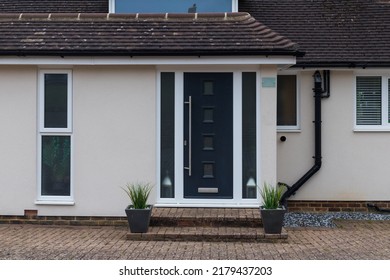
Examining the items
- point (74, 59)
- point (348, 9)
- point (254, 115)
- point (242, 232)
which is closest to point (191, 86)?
point (254, 115)

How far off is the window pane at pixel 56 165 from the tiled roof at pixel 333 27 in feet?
17.4

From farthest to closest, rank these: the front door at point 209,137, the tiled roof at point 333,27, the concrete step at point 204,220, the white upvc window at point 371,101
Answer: the white upvc window at point 371,101, the tiled roof at point 333,27, the front door at point 209,137, the concrete step at point 204,220

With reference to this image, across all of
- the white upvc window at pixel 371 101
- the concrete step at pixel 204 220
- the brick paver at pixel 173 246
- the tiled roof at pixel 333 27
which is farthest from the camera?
the white upvc window at pixel 371 101

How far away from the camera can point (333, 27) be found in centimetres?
1402

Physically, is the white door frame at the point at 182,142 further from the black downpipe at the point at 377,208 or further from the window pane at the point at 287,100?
the black downpipe at the point at 377,208

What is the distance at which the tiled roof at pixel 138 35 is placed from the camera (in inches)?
429

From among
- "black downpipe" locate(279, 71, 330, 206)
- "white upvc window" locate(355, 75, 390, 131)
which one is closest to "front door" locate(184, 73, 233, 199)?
"black downpipe" locate(279, 71, 330, 206)

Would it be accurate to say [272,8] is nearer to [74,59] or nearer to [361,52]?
[361,52]

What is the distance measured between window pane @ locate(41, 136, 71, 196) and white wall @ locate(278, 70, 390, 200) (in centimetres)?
471

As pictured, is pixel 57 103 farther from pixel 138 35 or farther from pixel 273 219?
pixel 273 219

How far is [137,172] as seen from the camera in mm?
11227

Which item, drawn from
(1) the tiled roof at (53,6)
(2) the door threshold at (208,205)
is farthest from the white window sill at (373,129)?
(1) the tiled roof at (53,6)

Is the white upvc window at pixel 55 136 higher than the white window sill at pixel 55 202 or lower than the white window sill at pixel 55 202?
higher

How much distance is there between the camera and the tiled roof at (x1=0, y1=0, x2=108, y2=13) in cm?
1490
